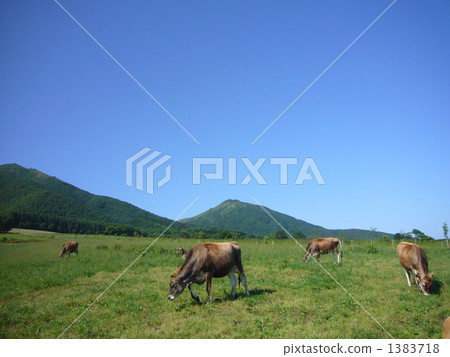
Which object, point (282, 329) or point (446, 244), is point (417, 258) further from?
point (446, 244)

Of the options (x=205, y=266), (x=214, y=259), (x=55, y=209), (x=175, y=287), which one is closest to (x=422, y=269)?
(x=214, y=259)

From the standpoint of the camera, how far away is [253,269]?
18500 millimetres

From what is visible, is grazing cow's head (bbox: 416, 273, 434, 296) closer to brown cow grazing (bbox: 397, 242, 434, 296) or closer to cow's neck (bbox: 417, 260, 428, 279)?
brown cow grazing (bbox: 397, 242, 434, 296)

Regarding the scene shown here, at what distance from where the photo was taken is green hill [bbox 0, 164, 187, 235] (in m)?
20.7

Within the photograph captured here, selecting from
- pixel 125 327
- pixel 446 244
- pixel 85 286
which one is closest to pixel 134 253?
pixel 85 286

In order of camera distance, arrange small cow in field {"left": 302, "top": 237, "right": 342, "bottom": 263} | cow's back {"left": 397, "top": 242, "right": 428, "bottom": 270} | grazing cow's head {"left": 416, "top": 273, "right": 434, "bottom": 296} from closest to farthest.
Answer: grazing cow's head {"left": 416, "top": 273, "right": 434, "bottom": 296} < cow's back {"left": 397, "top": 242, "right": 428, "bottom": 270} < small cow in field {"left": 302, "top": 237, "right": 342, "bottom": 263}

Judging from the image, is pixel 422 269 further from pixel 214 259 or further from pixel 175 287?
pixel 175 287

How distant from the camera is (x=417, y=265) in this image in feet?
43.6

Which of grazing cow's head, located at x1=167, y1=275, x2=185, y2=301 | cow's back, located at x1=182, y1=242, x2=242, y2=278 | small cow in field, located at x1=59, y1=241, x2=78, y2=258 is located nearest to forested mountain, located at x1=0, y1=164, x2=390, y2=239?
small cow in field, located at x1=59, y1=241, x2=78, y2=258

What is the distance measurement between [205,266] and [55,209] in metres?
21.3

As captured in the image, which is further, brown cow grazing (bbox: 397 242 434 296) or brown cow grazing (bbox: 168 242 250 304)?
brown cow grazing (bbox: 397 242 434 296)

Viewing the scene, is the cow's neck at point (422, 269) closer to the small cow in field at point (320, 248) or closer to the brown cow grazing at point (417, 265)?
the brown cow grazing at point (417, 265)

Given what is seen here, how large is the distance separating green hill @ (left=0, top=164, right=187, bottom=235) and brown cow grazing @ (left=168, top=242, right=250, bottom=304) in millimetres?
13707
